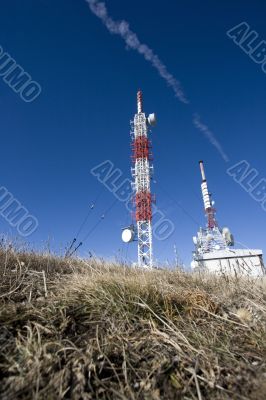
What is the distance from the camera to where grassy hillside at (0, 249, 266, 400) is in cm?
142

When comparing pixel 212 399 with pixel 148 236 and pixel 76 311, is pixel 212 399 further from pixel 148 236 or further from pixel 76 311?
pixel 148 236

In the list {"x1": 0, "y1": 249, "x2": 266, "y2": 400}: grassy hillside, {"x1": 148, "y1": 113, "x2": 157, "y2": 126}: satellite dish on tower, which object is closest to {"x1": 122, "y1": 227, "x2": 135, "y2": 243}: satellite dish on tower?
{"x1": 148, "y1": 113, "x2": 157, "y2": 126}: satellite dish on tower

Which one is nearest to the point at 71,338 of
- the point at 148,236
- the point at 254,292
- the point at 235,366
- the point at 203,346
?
the point at 203,346

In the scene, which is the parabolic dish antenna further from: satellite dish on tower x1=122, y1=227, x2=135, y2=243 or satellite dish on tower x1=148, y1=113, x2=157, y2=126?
satellite dish on tower x1=148, y1=113, x2=157, y2=126

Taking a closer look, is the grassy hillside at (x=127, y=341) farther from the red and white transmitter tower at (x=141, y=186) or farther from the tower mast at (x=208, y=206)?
the tower mast at (x=208, y=206)

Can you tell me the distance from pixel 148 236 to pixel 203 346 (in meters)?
21.6

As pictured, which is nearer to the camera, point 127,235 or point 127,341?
point 127,341

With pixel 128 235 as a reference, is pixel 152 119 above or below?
above

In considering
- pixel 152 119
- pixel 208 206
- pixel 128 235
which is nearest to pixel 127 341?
pixel 128 235

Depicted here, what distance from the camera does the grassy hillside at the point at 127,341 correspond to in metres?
1.42

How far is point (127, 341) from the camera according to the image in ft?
5.98

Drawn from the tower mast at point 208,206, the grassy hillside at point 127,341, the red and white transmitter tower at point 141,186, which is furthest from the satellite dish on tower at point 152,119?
the grassy hillside at point 127,341

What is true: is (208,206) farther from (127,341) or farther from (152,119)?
(127,341)

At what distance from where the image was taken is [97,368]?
1552mm
